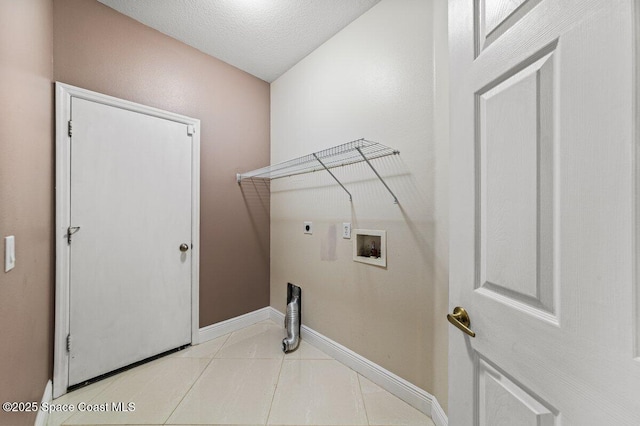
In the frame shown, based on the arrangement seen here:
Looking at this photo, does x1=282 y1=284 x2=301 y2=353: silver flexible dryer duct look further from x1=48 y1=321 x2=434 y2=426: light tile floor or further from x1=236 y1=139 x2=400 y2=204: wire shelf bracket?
x1=236 y1=139 x2=400 y2=204: wire shelf bracket

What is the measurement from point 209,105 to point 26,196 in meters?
1.47

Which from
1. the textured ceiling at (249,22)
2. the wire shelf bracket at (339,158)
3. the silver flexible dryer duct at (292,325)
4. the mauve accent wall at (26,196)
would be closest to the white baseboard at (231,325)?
the silver flexible dryer duct at (292,325)

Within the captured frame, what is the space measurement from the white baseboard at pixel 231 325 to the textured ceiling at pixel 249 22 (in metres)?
2.50

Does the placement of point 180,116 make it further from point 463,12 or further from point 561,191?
point 561,191

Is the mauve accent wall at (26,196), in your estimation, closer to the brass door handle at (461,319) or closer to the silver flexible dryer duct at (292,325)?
the silver flexible dryer duct at (292,325)

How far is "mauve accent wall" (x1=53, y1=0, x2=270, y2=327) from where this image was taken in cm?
164

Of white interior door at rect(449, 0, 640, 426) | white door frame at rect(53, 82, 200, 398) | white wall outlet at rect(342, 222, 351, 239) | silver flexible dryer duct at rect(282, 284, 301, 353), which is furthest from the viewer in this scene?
silver flexible dryer duct at rect(282, 284, 301, 353)

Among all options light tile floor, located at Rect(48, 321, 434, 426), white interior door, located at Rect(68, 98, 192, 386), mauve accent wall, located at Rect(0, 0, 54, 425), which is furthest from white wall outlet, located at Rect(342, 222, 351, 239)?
mauve accent wall, located at Rect(0, 0, 54, 425)

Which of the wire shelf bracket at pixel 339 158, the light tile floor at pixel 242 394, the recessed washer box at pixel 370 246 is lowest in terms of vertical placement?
the light tile floor at pixel 242 394

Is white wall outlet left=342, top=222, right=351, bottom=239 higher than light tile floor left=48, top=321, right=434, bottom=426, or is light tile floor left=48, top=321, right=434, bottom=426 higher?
white wall outlet left=342, top=222, right=351, bottom=239

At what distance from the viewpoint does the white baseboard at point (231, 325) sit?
2.17 m

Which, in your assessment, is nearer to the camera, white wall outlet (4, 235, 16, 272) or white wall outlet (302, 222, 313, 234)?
white wall outlet (4, 235, 16, 272)

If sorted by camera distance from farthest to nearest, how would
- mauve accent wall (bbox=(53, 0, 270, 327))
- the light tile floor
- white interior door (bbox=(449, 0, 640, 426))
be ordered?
1. mauve accent wall (bbox=(53, 0, 270, 327))
2. the light tile floor
3. white interior door (bbox=(449, 0, 640, 426))

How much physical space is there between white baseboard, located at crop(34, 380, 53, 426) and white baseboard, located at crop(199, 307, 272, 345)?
840 mm
